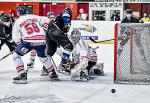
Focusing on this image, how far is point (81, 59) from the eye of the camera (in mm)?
6086

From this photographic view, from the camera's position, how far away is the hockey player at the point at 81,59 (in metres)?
6.04

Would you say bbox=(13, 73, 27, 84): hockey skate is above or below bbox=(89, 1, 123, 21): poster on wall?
below

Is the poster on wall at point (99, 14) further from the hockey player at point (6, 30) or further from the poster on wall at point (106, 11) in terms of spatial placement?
the hockey player at point (6, 30)

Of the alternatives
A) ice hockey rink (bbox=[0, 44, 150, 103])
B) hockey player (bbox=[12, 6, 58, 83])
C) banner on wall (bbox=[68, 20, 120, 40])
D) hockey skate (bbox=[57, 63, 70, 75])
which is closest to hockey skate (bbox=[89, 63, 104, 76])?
ice hockey rink (bbox=[0, 44, 150, 103])

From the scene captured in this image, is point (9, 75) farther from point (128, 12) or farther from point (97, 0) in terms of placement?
point (97, 0)

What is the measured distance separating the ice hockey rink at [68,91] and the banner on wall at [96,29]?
17.5 feet

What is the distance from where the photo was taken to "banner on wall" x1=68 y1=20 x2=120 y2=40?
12.0 m

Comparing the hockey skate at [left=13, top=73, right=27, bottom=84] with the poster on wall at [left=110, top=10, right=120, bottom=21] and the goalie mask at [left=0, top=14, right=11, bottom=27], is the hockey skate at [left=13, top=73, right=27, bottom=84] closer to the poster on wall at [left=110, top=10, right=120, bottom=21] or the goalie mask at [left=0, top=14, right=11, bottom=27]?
the goalie mask at [left=0, top=14, right=11, bottom=27]

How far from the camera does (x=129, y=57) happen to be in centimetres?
591

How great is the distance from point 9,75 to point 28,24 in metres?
1.15

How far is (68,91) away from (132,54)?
1.10 m

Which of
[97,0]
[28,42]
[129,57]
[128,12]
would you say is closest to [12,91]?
[28,42]

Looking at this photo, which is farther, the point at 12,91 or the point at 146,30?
the point at 146,30

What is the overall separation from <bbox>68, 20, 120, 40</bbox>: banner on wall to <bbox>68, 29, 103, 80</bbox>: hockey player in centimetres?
548
